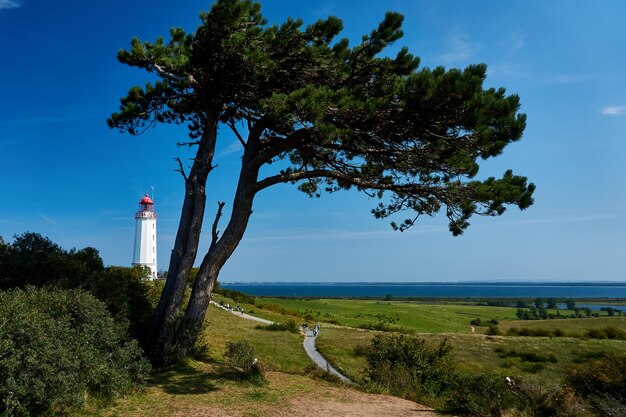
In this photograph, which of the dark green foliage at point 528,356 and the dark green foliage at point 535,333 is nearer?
the dark green foliage at point 528,356

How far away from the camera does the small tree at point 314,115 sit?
9.94m

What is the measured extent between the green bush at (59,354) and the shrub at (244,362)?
2.51 m

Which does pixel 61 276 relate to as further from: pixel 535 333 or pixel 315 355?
pixel 535 333

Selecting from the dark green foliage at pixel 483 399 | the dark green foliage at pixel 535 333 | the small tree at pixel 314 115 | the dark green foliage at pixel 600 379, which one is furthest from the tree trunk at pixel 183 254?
the dark green foliage at pixel 535 333

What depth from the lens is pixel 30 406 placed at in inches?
285

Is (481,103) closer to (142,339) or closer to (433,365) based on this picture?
(433,365)

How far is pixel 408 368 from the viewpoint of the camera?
14.6 metres

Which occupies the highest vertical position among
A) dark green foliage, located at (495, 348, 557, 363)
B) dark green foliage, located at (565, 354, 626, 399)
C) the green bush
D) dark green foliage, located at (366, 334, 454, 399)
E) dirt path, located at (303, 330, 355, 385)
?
the green bush

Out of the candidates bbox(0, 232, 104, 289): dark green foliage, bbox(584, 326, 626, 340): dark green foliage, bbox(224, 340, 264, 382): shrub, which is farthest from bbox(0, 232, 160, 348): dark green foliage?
bbox(584, 326, 626, 340): dark green foliage

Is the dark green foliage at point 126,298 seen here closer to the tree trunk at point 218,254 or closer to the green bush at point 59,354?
the green bush at point 59,354

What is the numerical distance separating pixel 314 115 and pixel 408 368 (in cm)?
956

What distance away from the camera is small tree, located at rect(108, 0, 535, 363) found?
9938 millimetres

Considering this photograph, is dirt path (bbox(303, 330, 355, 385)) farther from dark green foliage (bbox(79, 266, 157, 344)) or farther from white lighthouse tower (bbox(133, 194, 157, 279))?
white lighthouse tower (bbox(133, 194, 157, 279))

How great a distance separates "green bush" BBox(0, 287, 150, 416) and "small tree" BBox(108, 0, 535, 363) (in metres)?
2.33
